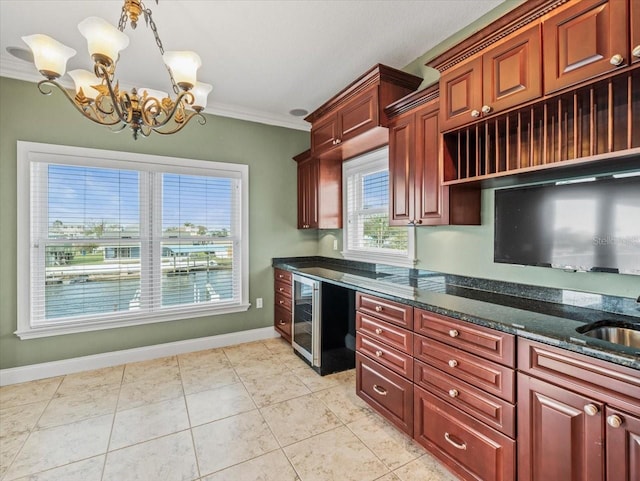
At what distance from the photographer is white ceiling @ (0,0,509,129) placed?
7.04 feet

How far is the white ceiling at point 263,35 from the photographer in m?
2.15

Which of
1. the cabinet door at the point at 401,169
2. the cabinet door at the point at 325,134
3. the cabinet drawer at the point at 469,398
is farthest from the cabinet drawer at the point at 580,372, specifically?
the cabinet door at the point at 325,134

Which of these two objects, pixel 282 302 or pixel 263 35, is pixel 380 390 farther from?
pixel 263 35

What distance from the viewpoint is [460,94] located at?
194cm

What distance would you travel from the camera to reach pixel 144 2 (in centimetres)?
209

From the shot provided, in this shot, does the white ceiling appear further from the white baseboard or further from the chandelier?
the white baseboard

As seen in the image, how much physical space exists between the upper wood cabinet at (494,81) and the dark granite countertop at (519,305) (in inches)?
43.2

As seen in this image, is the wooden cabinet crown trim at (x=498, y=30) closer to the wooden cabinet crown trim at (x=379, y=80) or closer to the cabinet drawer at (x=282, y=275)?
the wooden cabinet crown trim at (x=379, y=80)

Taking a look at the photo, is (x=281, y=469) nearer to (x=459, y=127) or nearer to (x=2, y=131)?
(x=459, y=127)

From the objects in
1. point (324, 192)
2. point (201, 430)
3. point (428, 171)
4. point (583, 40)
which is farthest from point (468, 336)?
point (324, 192)

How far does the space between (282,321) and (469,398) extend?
2606 millimetres

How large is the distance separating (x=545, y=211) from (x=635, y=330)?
71cm

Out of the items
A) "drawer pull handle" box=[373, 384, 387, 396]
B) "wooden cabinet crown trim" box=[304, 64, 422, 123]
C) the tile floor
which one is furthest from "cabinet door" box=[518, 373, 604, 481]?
"wooden cabinet crown trim" box=[304, 64, 422, 123]

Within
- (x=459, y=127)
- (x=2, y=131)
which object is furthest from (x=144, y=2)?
(x=459, y=127)
